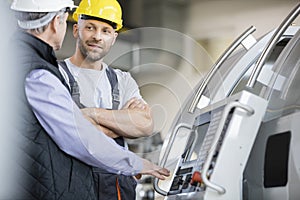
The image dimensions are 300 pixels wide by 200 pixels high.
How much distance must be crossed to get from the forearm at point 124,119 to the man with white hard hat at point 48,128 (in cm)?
20

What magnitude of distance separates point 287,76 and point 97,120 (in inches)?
28.4

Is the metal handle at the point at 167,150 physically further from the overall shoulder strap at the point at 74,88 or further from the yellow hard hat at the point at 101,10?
the yellow hard hat at the point at 101,10

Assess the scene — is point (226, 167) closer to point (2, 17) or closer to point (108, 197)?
point (108, 197)

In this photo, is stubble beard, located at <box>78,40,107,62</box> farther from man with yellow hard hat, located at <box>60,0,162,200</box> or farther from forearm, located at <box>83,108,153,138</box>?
forearm, located at <box>83,108,153,138</box>

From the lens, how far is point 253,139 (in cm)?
187

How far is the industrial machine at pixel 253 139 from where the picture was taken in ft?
5.99

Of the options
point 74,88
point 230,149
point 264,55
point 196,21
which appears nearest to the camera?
point 230,149

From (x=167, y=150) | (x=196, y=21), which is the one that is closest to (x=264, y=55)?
(x=167, y=150)

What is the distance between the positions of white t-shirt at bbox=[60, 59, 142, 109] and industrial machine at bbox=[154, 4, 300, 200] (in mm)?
341

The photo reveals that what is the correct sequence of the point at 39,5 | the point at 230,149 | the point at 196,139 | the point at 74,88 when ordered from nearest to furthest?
1. the point at 230,149
2. the point at 39,5
3. the point at 196,139
4. the point at 74,88

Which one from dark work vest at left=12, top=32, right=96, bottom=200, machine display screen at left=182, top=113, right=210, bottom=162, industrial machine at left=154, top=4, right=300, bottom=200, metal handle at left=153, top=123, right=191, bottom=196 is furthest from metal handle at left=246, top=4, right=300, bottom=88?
dark work vest at left=12, top=32, right=96, bottom=200

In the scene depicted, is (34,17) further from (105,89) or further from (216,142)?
(216,142)

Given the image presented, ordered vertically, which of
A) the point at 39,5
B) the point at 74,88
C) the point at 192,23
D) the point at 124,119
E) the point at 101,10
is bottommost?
the point at 124,119

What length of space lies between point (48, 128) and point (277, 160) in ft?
2.44
